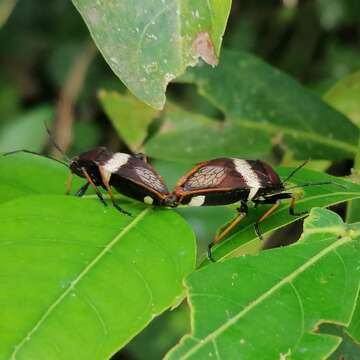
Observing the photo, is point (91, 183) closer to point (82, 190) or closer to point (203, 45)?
point (82, 190)

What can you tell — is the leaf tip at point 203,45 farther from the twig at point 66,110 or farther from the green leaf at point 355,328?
the twig at point 66,110

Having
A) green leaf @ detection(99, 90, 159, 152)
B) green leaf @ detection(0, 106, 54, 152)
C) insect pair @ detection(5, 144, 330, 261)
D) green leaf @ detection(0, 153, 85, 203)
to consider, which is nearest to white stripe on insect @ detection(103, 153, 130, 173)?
insect pair @ detection(5, 144, 330, 261)

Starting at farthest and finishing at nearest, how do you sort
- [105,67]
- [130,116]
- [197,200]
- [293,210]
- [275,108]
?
[105,67] → [130,116] → [275,108] → [197,200] → [293,210]

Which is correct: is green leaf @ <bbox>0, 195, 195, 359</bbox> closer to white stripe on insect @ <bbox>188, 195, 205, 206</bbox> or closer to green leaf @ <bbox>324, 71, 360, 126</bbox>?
white stripe on insect @ <bbox>188, 195, 205, 206</bbox>

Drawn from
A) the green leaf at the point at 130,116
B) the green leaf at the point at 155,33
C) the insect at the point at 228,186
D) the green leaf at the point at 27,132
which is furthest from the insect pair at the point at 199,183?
the green leaf at the point at 27,132

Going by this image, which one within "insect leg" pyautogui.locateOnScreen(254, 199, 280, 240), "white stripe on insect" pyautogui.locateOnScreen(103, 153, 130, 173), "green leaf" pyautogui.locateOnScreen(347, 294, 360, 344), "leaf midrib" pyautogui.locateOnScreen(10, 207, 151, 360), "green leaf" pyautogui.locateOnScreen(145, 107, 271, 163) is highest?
"white stripe on insect" pyautogui.locateOnScreen(103, 153, 130, 173)

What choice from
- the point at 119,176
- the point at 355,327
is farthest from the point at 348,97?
the point at 355,327
